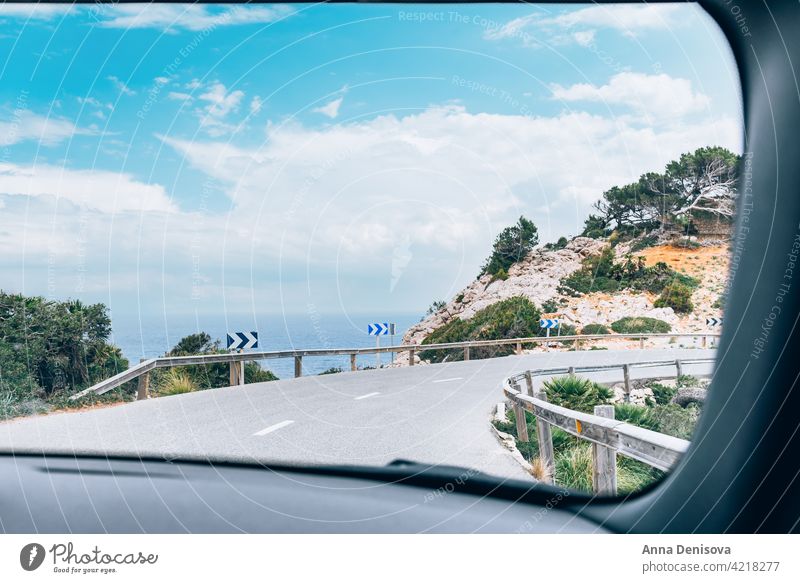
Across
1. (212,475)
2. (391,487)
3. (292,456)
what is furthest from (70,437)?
(391,487)

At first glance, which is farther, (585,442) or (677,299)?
(677,299)

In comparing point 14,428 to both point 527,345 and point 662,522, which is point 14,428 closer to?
point 662,522

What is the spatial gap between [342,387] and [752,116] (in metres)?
8.78

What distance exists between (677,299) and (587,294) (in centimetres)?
117

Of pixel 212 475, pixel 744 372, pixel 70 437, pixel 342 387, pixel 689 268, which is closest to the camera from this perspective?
pixel 744 372

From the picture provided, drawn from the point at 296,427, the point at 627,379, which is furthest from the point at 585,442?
the point at 296,427

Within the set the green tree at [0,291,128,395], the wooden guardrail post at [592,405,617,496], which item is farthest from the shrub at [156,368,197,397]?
the wooden guardrail post at [592,405,617,496]

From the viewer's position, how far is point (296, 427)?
554 centimetres

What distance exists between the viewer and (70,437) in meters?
4.22

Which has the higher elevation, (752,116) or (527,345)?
(752,116)

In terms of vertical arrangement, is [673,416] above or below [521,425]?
above

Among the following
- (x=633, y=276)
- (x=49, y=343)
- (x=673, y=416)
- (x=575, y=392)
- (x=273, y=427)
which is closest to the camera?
(x=673, y=416)

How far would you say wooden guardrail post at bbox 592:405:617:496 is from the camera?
2.17m

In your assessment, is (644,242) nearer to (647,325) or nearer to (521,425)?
(647,325)
